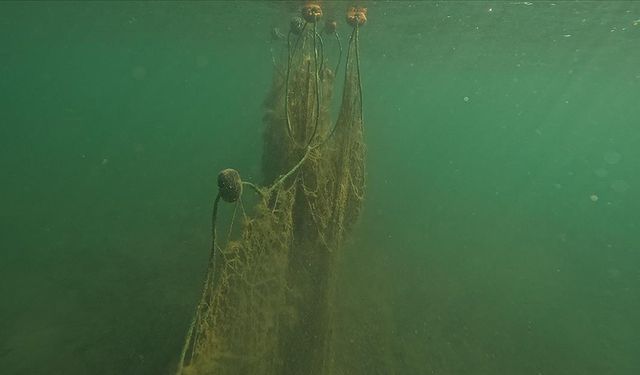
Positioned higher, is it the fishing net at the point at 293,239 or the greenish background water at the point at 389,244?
the fishing net at the point at 293,239

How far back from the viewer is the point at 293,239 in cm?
543

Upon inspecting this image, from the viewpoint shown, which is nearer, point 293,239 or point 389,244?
point 293,239

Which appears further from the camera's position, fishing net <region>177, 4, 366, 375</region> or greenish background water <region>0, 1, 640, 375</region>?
greenish background water <region>0, 1, 640, 375</region>

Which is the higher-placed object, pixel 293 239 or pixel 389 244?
pixel 293 239

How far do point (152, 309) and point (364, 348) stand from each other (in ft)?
16.1

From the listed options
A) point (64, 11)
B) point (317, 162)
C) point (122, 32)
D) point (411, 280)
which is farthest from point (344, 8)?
point (122, 32)

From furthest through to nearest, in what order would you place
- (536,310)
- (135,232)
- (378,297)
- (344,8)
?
(344,8) < (135,232) < (536,310) < (378,297)

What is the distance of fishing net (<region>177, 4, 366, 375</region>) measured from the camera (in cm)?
373

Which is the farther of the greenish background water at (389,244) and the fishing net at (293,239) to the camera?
the greenish background water at (389,244)

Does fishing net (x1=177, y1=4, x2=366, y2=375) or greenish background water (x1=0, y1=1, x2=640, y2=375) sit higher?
fishing net (x1=177, y1=4, x2=366, y2=375)

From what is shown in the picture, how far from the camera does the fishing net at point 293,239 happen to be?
3.73 metres

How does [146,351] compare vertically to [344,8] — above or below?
below

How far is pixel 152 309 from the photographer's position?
28.8ft

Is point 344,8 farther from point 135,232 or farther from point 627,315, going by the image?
point 627,315
